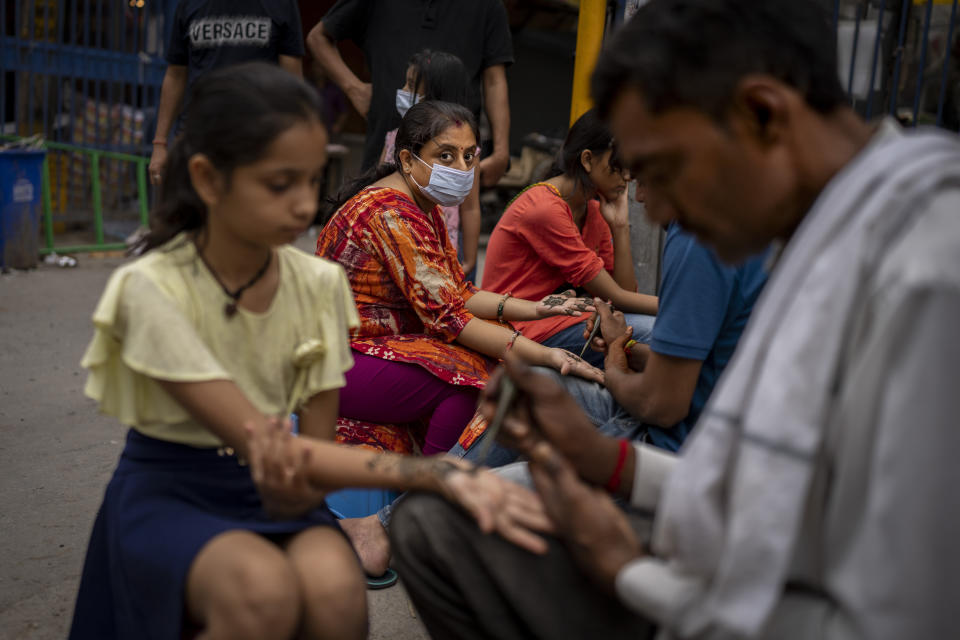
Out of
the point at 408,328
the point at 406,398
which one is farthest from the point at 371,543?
the point at 408,328

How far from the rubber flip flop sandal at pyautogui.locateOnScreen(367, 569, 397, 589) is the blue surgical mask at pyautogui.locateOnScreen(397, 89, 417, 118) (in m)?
2.26

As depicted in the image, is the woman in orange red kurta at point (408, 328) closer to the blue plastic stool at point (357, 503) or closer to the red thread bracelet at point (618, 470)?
the blue plastic stool at point (357, 503)

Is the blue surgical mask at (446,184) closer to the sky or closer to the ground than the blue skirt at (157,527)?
closer to the sky

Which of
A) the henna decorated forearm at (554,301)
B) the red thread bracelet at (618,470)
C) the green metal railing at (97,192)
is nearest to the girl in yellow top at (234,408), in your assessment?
the red thread bracelet at (618,470)

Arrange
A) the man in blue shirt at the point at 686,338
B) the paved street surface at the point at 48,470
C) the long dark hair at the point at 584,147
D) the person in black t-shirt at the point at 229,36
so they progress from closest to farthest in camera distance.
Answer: the man in blue shirt at the point at 686,338 → the paved street surface at the point at 48,470 → the long dark hair at the point at 584,147 → the person in black t-shirt at the point at 229,36

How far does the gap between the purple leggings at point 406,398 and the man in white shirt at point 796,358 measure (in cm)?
140

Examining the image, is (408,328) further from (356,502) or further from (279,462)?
(279,462)

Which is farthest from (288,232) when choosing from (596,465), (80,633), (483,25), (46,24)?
(46,24)

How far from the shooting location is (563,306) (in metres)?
3.25

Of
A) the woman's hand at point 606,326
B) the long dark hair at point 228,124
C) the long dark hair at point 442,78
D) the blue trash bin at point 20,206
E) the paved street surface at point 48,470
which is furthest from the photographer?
the blue trash bin at point 20,206

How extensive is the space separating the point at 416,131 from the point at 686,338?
1.52 m

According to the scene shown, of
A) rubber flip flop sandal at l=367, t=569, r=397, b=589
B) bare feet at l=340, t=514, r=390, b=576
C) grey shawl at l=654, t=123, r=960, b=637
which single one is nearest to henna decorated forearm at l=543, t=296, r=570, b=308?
bare feet at l=340, t=514, r=390, b=576

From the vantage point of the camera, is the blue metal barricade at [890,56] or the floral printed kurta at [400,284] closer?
the floral printed kurta at [400,284]

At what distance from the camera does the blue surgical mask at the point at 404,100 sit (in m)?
4.31
